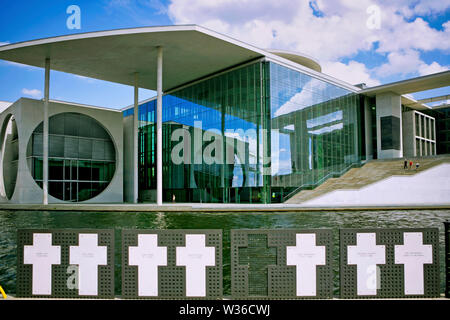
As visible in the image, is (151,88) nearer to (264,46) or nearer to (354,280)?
(264,46)

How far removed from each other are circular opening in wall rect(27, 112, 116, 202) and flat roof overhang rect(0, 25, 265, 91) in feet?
16.2

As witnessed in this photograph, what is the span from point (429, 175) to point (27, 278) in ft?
96.6

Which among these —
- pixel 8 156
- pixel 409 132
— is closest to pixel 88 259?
pixel 8 156

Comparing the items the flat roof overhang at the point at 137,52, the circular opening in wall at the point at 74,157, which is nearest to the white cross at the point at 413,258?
the flat roof overhang at the point at 137,52

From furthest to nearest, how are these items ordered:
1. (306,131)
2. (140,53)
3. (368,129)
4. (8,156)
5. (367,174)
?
(368,129)
(8,156)
(367,174)
(306,131)
(140,53)

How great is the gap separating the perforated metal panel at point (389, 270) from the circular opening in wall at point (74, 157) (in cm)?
3219

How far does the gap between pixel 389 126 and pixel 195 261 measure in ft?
129

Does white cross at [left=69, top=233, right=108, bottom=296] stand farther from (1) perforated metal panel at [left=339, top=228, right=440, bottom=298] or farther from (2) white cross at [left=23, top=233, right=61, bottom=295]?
(1) perforated metal panel at [left=339, top=228, right=440, bottom=298]

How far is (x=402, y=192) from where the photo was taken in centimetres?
2802

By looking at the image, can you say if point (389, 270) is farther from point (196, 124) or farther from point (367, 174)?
point (367, 174)

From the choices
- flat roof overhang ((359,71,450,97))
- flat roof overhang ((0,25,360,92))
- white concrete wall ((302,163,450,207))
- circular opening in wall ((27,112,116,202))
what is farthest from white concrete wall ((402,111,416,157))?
circular opening in wall ((27,112,116,202))

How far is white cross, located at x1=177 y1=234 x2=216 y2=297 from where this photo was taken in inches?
180

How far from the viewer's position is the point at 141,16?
24594mm
